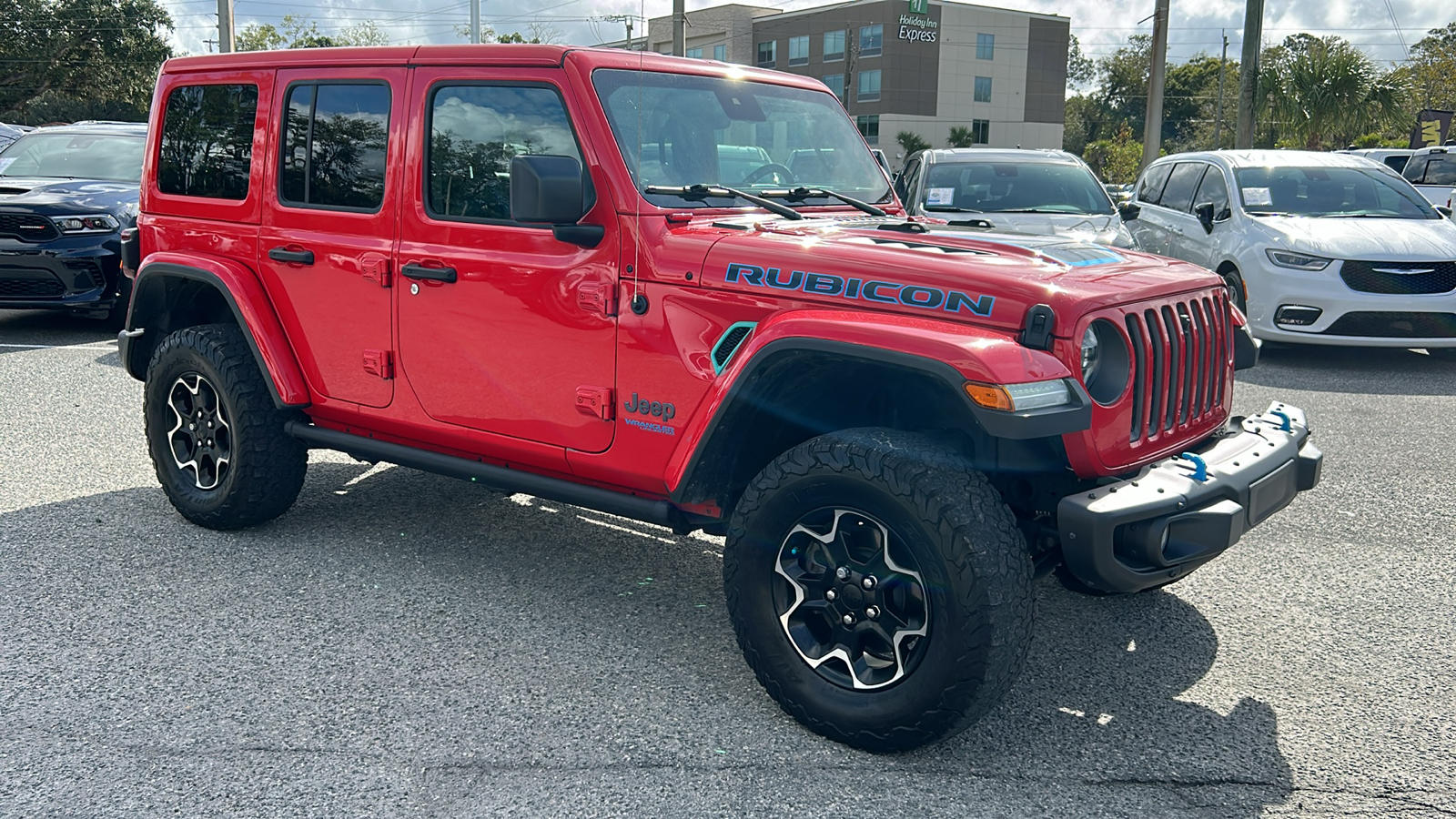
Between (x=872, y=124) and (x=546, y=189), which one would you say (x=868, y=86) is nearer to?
(x=872, y=124)

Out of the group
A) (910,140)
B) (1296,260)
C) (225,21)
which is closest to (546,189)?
(1296,260)

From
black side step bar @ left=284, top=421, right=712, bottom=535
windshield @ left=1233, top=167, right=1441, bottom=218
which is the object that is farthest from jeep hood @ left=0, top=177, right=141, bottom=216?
windshield @ left=1233, top=167, right=1441, bottom=218

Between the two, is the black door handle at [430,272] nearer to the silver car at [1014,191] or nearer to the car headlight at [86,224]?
the silver car at [1014,191]

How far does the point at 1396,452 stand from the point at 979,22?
2596 inches

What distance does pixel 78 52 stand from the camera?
144 ft

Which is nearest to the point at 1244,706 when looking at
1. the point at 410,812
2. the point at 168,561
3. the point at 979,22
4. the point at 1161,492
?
the point at 1161,492

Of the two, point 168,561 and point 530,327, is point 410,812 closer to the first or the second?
point 530,327

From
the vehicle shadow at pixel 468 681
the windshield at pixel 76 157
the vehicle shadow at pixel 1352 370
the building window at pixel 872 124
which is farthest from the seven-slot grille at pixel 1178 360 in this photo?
the building window at pixel 872 124

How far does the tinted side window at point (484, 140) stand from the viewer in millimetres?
3834

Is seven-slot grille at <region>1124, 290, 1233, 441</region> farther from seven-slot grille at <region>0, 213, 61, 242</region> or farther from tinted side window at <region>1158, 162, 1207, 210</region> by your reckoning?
seven-slot grille at <region>0, 213, 61, 242</region>

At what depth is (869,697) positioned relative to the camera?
3156 mm

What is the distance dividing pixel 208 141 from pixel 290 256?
76cm

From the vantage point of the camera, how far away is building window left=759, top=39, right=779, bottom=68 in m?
68.4

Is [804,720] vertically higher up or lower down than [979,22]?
lower down
